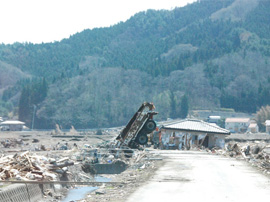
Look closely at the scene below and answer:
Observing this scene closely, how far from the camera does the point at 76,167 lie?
32344mm

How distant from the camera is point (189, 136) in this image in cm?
5331

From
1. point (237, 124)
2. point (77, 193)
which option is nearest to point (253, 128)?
point (237, 124)

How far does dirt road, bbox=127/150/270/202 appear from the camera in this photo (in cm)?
1734

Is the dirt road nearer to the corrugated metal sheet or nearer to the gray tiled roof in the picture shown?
the gray tiled roof

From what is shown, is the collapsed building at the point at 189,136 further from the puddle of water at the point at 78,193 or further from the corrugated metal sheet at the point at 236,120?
the corrugated metal sheet at the point at 236,120

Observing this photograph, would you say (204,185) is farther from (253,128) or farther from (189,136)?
(253,128)

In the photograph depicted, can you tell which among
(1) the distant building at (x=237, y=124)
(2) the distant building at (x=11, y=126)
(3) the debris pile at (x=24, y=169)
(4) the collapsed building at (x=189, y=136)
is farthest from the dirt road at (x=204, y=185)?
(1) the distant building at (x=237, y=124)

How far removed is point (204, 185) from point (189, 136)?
33.2 m

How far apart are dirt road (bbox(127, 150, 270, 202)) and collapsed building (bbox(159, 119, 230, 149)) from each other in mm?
24597

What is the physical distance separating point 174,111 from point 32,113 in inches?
1947

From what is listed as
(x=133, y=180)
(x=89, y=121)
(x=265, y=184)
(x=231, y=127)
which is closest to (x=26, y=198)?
(x=133, y=180)

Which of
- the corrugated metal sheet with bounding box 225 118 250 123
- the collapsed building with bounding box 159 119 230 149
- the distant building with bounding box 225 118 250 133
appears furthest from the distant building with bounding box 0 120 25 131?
the collapsed building with bounding box 159 119 230 149

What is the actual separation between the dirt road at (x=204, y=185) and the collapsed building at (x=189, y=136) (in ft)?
80.7

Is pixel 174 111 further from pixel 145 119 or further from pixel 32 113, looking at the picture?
pixel 145 119
